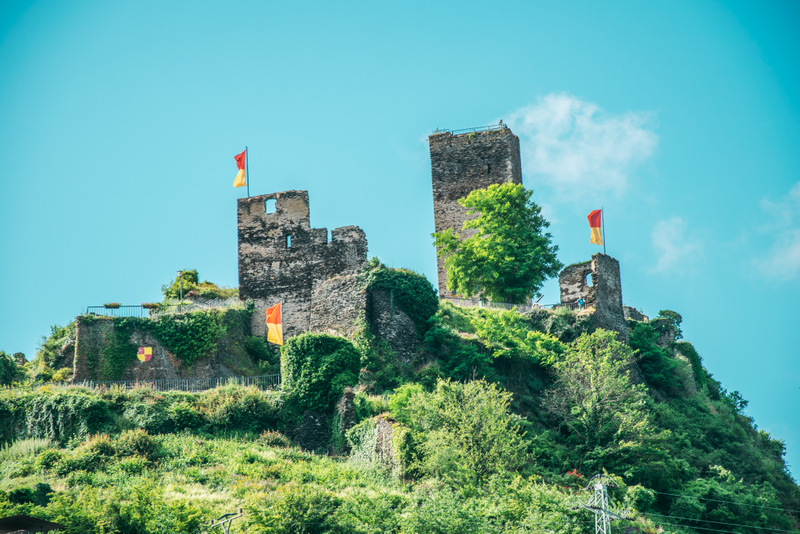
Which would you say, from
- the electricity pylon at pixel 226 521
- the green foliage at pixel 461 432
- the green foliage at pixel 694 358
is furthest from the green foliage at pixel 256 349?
the green foliage at pixel 694 358

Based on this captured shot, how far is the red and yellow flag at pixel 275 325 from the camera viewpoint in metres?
42.7

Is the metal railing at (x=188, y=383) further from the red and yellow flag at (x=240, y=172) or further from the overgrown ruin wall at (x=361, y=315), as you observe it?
the red and yellow flag at (x=240, y=172)

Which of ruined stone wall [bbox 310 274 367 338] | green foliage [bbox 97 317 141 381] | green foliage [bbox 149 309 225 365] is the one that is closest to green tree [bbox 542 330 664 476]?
ruined stone wall [bbox 310 274 367 338]

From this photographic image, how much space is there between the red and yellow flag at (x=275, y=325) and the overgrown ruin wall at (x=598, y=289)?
1183 centimetres

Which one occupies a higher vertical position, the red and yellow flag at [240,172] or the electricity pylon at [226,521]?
the red and yellow flag at [240,172]

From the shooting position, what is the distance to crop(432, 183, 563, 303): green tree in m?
47.6

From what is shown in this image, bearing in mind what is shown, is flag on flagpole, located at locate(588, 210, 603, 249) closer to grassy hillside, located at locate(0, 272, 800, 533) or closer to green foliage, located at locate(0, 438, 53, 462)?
grassy hillside, located at locate(0, 272, 800, 533)

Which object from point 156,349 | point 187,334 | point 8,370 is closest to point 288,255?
point 187,334

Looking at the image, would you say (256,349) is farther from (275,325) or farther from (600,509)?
(600,509)

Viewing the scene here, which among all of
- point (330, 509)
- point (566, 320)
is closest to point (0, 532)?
point (330, 509)

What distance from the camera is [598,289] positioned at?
150 feet

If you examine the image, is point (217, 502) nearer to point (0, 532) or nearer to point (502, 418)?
point (0, 532)

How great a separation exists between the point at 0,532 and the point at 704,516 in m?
22.3

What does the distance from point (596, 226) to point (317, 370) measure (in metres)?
17.2
